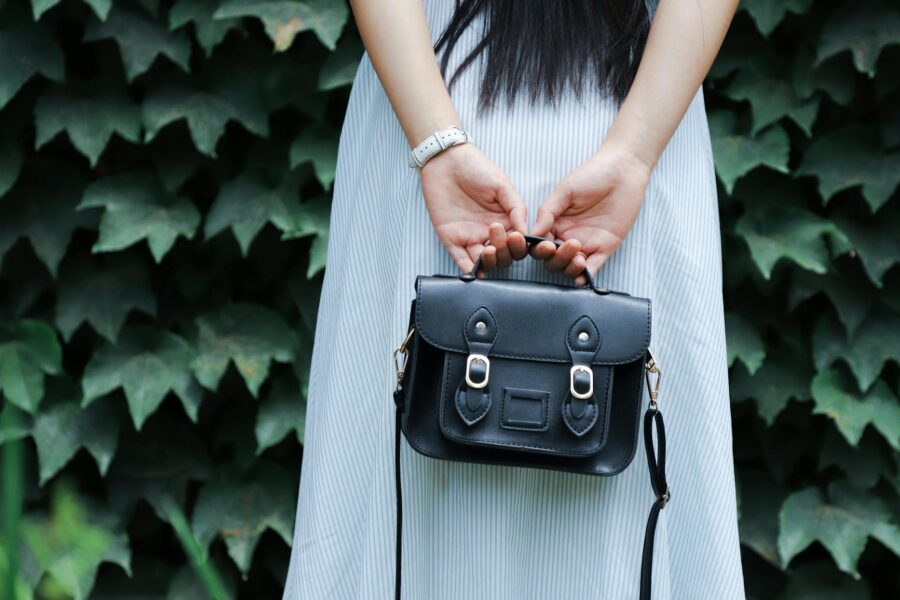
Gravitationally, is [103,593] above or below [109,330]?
below

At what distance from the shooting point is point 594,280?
0.90 metres

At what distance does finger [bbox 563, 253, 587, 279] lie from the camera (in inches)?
33.2

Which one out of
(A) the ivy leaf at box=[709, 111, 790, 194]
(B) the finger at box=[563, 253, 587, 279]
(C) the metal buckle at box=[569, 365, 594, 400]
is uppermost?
(A) the ivy leaf at box=[709, 111, 790, 194]

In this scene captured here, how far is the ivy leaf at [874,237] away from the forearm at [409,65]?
1.14 metres

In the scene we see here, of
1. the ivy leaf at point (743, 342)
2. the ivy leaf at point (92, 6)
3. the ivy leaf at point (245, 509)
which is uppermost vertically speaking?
the ivy leaf at point (92, 6)

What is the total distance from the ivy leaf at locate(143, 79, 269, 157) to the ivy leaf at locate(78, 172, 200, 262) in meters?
0.10

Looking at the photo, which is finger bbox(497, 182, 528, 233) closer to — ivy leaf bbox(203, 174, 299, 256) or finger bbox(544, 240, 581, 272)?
finger bbox(544, 240, 581, 272)

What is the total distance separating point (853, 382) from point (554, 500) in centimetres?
111

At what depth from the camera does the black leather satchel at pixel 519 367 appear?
2.74ft

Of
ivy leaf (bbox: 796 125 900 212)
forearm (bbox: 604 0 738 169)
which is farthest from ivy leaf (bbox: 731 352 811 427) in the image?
forearm (bbox: 604 0 738 169)

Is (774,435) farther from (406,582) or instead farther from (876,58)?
(406,582)

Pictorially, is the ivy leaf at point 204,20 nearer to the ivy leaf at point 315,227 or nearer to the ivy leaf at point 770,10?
the ivy leaf at point 315,227

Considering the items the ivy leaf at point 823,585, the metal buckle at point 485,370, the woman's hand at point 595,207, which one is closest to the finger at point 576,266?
the woman's hand at point 595,207

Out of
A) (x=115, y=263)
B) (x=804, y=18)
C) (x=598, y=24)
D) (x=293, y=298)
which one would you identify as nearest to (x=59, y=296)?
(x=115, y=263)
